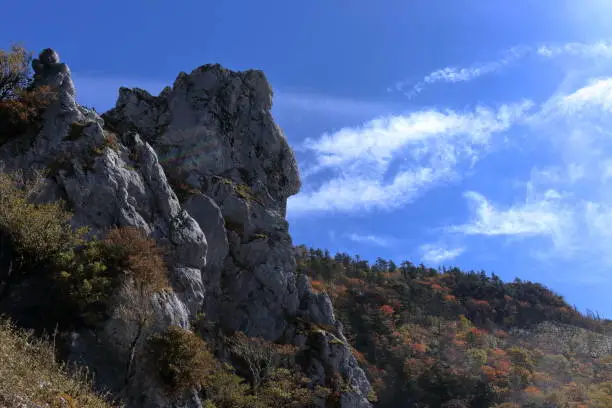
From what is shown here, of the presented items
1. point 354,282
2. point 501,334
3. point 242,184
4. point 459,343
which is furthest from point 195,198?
point 501,334

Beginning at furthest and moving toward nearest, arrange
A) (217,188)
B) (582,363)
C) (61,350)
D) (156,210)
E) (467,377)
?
1. (582,363)
2. (467,377)
3. (217,188)
4. (156,210)
5. (61,350)

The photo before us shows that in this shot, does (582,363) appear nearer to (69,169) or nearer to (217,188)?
(217,188)

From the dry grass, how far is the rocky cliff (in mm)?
5775

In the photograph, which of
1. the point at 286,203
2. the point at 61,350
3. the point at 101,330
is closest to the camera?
the point at 61,350

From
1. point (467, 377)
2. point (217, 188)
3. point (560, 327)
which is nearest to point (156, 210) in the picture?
point (217, 188)

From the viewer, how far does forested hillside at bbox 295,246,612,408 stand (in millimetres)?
70625

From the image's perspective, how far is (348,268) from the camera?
11906 centimetres

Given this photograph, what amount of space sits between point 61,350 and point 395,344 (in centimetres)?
6234

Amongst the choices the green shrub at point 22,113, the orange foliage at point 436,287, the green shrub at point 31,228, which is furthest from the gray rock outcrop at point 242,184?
the orange foliage at point 436,287

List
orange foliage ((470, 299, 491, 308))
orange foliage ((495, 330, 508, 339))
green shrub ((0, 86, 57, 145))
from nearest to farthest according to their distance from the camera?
1. green shrub ((0, 86, 57, 145))
2. orange foliage ((495, 330, 508, 339))
3. orange foliage ((470, 299, 491, 308))

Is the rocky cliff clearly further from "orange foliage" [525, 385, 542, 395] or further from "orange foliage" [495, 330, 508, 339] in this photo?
"orange foliage" [495, 330, 508, 339]

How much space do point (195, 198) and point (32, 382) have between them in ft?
104

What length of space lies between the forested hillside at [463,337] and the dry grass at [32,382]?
177 feet

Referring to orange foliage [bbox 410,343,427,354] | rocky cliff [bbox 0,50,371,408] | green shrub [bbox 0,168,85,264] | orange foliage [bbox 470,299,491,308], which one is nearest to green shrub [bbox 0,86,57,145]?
rocky cliff [bbox 0,50,371,408]
